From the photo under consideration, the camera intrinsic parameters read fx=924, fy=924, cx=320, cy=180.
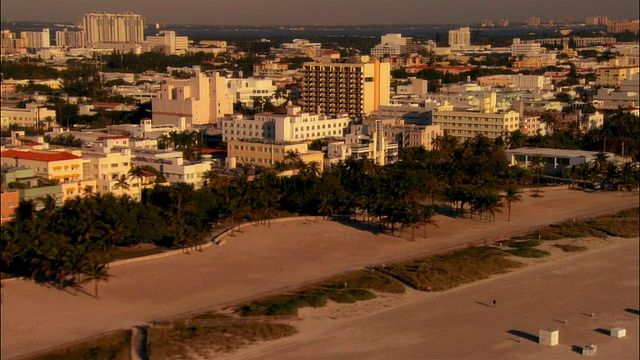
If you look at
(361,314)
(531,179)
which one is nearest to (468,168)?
(531,179)

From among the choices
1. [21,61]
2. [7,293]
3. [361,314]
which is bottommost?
[361,314]

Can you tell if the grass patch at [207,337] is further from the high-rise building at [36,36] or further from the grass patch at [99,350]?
the high-rise building at [36,36]

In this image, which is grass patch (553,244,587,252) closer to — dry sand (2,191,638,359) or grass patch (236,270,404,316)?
dry sand (2,191,638,359)

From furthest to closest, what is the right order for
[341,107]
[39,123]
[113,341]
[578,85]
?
[578,85] → [341,107] → [39,123] → [113,341]

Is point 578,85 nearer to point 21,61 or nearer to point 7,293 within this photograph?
point 21,61

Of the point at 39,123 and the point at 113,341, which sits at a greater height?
the point at 39,123

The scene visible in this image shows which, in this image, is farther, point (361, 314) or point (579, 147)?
point (579, 147)

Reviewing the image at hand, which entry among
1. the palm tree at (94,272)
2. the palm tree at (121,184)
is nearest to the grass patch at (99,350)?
the palm tree at (94,272)
